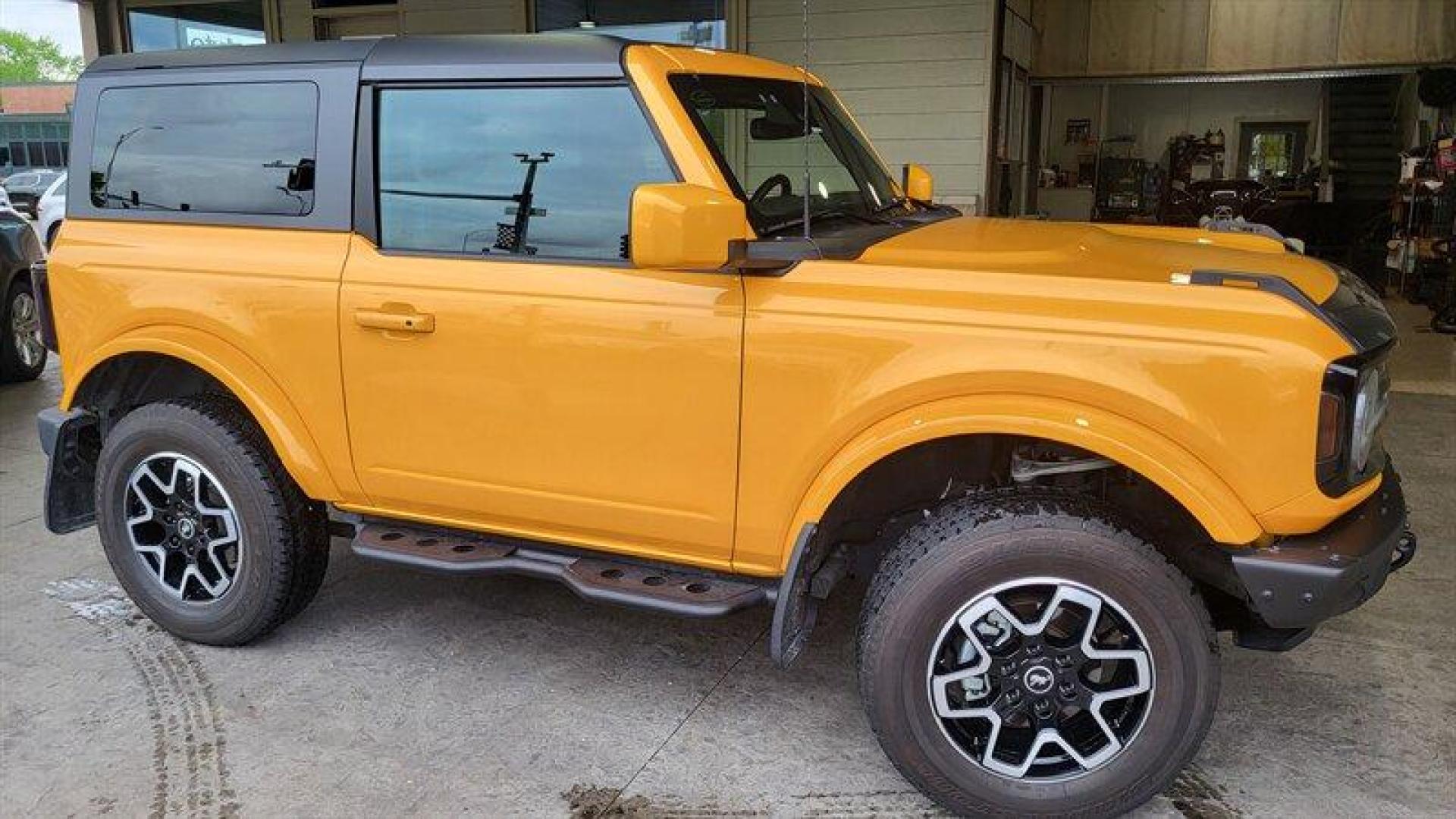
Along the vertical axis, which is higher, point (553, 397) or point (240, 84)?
point (240, 84)

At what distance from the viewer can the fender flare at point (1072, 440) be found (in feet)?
8.02

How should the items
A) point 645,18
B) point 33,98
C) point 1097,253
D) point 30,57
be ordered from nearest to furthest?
point 1097,253, point 645,18, point 33,98, point 30,57

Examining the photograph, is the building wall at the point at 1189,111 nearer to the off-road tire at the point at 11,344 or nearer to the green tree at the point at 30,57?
the off-road tire at the point at 11,344

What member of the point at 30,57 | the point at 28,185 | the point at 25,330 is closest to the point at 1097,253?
the point at 25,330

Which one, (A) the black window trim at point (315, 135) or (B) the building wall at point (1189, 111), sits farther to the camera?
(B) the building wall at point (1189, 111)

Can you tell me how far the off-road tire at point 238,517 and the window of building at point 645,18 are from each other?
716cm

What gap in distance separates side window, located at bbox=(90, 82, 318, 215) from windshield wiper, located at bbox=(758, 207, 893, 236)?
1473mm

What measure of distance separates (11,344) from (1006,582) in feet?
26.7

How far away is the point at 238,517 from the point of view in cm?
354

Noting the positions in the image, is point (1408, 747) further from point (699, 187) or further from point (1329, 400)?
point (699, 187)

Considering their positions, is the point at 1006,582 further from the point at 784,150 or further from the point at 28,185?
the point at 28,185

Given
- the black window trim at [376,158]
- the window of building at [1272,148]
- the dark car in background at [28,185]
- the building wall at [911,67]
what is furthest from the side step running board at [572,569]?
the dark car in background at [28,185]

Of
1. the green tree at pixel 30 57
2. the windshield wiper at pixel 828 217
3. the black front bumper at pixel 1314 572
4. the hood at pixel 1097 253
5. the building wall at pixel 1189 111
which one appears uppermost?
the green tree at pixel 30 57

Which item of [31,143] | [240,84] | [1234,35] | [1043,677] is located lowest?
[1043,677]
